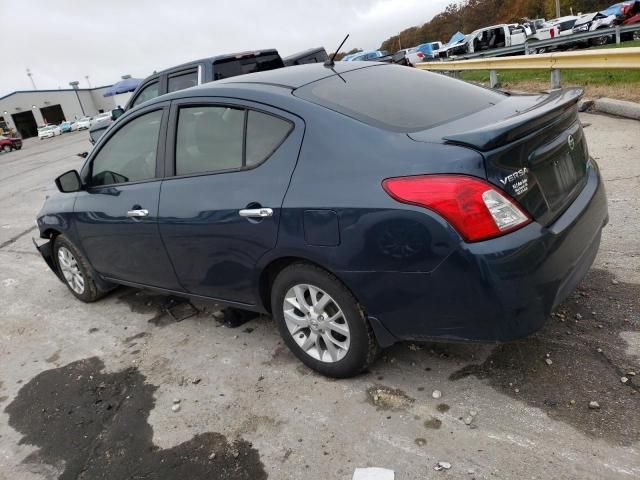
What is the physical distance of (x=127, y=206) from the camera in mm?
3805

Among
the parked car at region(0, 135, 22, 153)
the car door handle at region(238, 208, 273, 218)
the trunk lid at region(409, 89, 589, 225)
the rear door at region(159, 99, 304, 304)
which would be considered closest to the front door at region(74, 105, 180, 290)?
the rear door at region(159, 99, 304, 304)

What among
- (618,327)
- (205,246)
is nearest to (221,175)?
(205,246)

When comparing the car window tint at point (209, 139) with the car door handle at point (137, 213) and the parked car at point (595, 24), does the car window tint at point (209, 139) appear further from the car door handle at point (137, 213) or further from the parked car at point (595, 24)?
the parked car at point (595, 24)

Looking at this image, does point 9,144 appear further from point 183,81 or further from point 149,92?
point 183,81

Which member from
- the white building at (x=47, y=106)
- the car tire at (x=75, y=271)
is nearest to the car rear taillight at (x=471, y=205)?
the car tire at (x=75, y=271)

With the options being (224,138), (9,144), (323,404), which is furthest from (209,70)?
(9,144)

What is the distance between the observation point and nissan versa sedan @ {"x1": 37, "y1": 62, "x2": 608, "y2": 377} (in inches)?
92.0

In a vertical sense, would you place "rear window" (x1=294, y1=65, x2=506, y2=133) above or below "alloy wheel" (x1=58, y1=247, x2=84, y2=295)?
above

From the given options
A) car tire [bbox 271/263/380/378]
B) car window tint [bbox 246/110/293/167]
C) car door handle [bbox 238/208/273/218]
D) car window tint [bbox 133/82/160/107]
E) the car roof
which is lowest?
car tire [bbox 271/263/380/378]

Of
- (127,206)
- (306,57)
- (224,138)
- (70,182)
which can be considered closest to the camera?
(224,138)

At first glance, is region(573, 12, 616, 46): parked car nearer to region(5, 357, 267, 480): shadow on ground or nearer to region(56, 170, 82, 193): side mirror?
region(56, 170, 82, 193): side mirror

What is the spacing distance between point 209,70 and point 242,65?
595mm

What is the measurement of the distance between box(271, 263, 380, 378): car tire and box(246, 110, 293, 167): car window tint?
67 cm

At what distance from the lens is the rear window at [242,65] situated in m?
7.57
